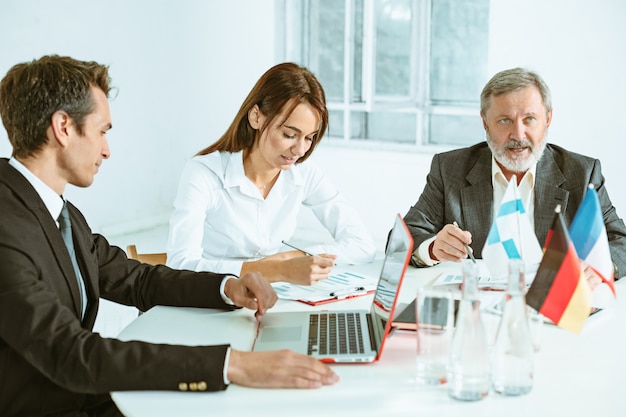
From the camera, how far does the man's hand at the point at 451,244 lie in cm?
221

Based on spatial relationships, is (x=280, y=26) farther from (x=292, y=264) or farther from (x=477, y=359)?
(x=477, y=359)

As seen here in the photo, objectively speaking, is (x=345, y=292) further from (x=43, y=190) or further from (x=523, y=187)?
(x=523, y=187)

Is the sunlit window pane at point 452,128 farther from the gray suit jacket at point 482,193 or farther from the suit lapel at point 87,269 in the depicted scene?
the suit lapel at point 87,269

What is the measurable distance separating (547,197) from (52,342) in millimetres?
1774

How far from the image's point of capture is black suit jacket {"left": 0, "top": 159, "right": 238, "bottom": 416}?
1379mm

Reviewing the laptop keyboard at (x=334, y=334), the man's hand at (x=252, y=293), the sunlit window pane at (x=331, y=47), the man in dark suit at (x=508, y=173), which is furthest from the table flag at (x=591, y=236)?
the sunlit window pane at (x=331, y=47)

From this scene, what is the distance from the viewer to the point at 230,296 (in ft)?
6.16

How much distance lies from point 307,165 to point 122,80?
11.8 feet

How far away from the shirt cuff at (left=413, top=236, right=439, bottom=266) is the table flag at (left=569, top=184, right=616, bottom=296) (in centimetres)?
76

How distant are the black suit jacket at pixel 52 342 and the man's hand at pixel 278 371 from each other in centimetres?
4

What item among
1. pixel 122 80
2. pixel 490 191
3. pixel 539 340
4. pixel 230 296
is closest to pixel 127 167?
pixel 122 80

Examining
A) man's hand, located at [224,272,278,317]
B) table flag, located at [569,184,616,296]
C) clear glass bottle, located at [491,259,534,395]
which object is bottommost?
man's hand, located at [224,272,278,317]

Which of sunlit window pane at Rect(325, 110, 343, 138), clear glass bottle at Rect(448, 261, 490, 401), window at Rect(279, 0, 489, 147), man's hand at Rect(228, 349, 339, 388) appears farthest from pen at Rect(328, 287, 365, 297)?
sunlit window pane at Rect(325, 110, 343, 138)

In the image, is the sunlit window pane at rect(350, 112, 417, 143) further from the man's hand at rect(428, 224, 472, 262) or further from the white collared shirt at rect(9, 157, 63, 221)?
the white collared shirt at rect(9, 157, 63, 221)
